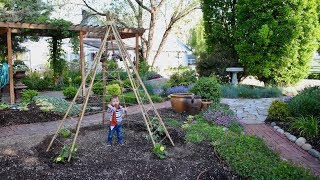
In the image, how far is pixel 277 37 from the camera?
1184cm

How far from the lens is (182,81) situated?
462 inches

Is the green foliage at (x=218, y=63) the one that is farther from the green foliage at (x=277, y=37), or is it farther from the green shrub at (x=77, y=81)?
the green shrub at (x=77, y=81)

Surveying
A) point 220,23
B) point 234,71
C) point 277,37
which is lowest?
point 234,71

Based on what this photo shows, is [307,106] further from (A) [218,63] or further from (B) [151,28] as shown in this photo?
(B) [151,28]

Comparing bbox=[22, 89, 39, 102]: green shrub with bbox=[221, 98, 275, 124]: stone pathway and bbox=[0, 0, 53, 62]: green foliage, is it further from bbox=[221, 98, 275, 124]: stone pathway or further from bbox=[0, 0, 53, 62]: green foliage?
bbox=[221, 98, 275, 124]: stone pathway

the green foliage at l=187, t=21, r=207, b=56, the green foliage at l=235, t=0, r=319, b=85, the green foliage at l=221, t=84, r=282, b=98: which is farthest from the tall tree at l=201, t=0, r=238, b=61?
the green foliage at l=187, t=21, r=207, b=56

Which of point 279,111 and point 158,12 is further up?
point 158,12

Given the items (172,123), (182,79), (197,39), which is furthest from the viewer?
(197,39)

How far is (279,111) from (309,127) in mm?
1512

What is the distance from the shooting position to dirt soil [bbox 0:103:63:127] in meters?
7.11

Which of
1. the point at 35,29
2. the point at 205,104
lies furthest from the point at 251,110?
the point at 35,29

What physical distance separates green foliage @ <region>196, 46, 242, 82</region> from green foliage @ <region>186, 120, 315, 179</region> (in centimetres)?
747

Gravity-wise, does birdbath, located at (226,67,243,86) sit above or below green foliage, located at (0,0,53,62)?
below

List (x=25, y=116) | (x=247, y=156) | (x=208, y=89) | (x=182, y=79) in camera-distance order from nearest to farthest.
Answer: (x=247, y=156), (x=25, y=116), (x=208, y=89), (x=182, y=79)
